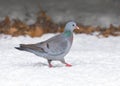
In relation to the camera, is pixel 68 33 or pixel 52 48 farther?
pixel 68 33

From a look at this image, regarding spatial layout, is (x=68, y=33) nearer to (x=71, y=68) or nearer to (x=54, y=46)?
(x=54, y=46)

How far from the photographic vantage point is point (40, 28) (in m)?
10.9

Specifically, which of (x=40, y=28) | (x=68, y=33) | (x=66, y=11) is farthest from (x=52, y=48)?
(x=66, y=11)

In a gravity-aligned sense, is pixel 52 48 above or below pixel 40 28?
below

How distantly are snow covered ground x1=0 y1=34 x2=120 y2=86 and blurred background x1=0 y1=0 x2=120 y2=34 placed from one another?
142 cm

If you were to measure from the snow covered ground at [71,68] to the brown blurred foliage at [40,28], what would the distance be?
568mm

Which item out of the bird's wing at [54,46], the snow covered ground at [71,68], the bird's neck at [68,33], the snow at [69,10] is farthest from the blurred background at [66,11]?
the bird's wing at [54,46]

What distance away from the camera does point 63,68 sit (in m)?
7.91

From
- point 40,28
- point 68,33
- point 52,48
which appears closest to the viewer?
point 52,48

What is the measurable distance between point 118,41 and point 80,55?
145 cm

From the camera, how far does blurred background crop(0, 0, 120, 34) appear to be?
11.6 m

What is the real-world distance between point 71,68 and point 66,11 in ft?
14.0

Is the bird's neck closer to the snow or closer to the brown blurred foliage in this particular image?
the brown blurred foliage

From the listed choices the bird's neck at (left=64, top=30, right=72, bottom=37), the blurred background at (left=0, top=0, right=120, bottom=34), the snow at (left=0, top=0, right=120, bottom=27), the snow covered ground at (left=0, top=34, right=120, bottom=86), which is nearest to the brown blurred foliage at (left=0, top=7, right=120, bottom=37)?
the blurred background at (left=0, top=0, right=120, bottom=34)
